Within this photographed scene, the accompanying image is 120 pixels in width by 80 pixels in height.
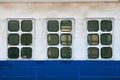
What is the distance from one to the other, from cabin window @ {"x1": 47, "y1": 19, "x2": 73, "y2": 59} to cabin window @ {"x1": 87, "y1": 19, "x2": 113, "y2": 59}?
0.33 m

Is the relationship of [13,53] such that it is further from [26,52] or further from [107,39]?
[107,39]

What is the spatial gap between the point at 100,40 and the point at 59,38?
685 millimetres

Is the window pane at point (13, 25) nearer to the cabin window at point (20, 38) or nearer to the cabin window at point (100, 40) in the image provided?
the cabin window at point (20, 38)

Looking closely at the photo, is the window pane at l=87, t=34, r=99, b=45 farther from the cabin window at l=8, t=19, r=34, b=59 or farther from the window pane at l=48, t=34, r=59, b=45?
the cabin window at l=8, t=19, r=34, b=59

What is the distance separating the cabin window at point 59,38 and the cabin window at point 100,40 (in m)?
0.33

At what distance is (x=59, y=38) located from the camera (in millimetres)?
5855

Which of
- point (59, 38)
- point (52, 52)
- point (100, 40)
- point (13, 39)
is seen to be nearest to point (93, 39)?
point (100, 40)

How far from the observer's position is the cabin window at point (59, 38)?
5844mm

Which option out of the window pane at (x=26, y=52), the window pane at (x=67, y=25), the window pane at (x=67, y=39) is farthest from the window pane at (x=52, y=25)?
the window pane at (x=26, y=52)

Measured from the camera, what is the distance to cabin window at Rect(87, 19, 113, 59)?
5852mm
